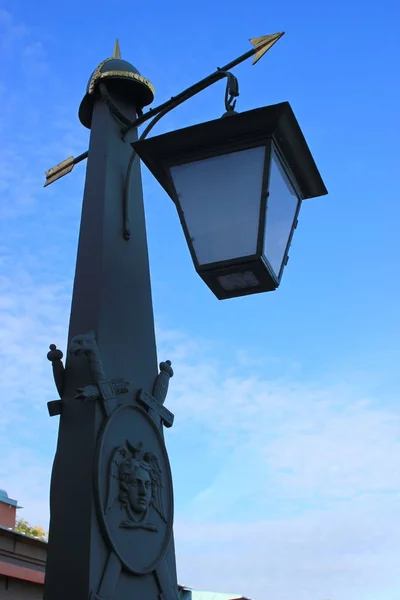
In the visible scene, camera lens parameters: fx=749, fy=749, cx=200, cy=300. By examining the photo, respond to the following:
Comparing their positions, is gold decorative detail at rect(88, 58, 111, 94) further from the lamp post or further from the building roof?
the building roof

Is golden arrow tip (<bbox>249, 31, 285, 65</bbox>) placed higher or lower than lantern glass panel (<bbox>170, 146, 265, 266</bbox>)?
higher

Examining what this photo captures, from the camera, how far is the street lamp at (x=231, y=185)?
2.57 m

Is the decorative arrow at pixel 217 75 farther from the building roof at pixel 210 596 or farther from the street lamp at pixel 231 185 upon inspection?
the building roof at pixel 210 596

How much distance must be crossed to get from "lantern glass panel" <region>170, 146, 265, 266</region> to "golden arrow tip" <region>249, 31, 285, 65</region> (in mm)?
913

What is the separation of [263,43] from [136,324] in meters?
1.42

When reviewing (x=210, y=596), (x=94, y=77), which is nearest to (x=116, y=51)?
(x=94, y=77)

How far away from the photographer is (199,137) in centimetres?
271

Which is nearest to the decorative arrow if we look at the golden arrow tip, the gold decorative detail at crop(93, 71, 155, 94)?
the golden arrow tip

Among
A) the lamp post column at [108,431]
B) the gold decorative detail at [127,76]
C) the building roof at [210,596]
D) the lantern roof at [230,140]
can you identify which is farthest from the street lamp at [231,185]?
the building roof at [210,596]

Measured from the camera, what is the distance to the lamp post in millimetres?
2645

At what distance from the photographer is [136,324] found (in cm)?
348

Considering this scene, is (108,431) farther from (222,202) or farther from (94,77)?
(94,77)

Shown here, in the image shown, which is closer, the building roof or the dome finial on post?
the dome finial on post

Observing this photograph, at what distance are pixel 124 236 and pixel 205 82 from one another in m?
0.85
